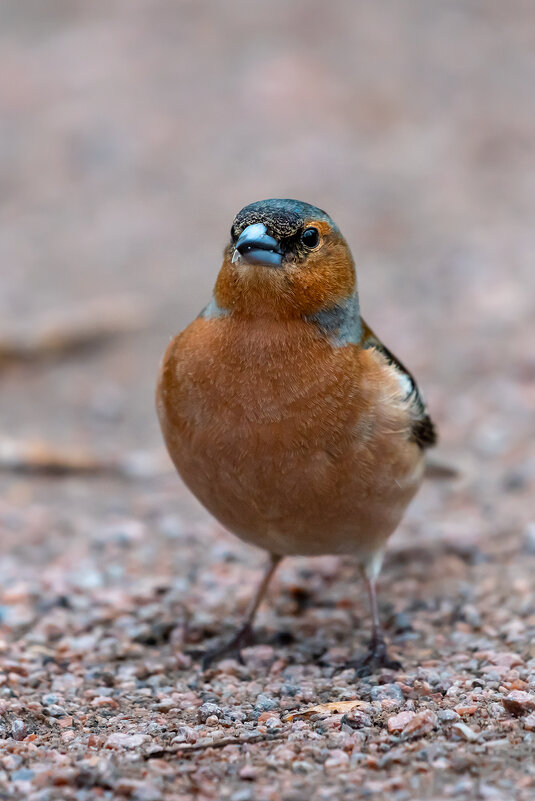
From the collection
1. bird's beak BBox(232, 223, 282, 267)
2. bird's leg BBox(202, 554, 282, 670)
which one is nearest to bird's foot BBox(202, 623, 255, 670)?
bird's leg BBox(202, 554, 282, 670)

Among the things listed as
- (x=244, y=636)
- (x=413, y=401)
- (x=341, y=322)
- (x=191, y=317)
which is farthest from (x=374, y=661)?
(x=191, y=317)

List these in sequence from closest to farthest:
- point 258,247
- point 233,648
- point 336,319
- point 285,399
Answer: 1. point 258,247
2. point 285,399
3. point 336,319
4. point 233,648

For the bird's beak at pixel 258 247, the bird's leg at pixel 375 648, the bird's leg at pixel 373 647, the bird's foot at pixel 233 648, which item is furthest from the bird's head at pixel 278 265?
the bird's foot at pixel 233 648

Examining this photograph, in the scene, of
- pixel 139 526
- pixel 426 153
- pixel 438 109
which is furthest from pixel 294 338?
pixel 438 109

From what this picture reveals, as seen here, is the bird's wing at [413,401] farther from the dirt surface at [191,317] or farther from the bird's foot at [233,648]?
the bird's foot at [233,648]

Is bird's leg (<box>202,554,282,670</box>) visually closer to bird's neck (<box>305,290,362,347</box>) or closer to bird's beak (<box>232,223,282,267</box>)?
bird's neck (<box>305,290,362,347</box>)

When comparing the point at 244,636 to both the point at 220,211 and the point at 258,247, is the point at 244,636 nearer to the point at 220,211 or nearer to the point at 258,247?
the point at 258,247

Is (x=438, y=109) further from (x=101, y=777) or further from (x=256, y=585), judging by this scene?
(x=101, y=777)
